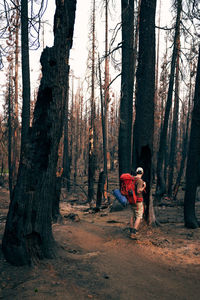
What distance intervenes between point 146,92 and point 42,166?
4.09m

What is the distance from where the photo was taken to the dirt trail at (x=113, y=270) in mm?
3496

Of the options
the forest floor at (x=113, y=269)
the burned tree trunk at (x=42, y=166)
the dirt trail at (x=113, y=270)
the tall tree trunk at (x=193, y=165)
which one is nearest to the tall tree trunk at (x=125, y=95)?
the tall tree trunk at (x=193, y=165)

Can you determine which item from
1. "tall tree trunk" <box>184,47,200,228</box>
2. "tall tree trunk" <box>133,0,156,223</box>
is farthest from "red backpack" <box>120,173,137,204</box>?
"tall tree trunk" <box>184,47,200,228</box>

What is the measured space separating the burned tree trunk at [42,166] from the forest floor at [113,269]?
0.95 ft

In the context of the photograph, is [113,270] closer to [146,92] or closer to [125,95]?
[146,92]

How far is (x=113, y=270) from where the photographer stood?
4500mm

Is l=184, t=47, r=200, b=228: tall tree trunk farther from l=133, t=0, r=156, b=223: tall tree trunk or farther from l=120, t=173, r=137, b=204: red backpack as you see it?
l=120, t=173, r=137, b=204: red backpack

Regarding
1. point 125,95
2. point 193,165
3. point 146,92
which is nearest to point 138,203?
point 193,165

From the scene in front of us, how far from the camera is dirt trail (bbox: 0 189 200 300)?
350 centimetres

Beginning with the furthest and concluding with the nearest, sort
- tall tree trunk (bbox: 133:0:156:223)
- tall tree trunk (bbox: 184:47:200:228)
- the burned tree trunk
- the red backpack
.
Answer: tall tree trunk (bbox: 184:47:200:228) < tall tree trunk (bbox: 133:0:156:223) < the red backpack < the burned tree trunk

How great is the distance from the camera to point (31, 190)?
13.8 feet

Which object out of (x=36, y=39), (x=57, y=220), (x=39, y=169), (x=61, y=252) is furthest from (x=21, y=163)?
(x=57, y=220)

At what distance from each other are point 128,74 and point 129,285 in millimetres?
9375

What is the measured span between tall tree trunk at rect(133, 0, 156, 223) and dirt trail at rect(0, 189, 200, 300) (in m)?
1.26
